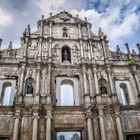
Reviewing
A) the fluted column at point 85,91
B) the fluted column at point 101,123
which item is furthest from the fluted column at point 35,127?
the fluted column at point 101,123

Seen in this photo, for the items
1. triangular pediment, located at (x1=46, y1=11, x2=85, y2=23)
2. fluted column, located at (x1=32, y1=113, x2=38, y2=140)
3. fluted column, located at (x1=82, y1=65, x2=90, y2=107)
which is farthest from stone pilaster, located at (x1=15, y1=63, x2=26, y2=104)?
triangular pediment, located at (x1=46, y1=11, x2=85, y2=23)

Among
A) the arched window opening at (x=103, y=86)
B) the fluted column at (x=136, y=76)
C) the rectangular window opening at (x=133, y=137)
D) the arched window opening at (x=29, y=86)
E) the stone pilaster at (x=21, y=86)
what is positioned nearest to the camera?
the rectangular window opening at (x=133, y=137)

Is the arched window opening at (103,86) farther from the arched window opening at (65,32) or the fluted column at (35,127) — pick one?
the arched window opening at (65,32)

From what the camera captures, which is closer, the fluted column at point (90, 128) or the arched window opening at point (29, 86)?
the fluted column at point (90, 128)

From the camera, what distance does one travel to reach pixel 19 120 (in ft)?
42.5

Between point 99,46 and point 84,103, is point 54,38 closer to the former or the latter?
point 99,46

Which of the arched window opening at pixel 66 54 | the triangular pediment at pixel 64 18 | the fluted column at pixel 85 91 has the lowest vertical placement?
the fluted column at pixel 85 91

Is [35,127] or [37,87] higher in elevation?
[37,87]

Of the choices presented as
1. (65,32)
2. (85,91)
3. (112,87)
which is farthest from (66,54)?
(112,87)

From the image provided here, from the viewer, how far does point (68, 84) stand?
53.0 feet

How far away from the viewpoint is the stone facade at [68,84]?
13055 millimetres

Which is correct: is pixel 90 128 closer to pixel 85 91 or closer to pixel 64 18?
pixel 85 91

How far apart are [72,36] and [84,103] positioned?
21.7 feet

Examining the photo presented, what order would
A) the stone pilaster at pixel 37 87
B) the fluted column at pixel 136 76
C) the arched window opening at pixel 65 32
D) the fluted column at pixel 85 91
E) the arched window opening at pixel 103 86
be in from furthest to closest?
the arched window opening at pixel 65 32 → the fluted column at pixel 136 76 → the arched window opening at pixel 103 86 → the fluted column at pixel 85 91 → the stone pilaster at pixel 37 87
